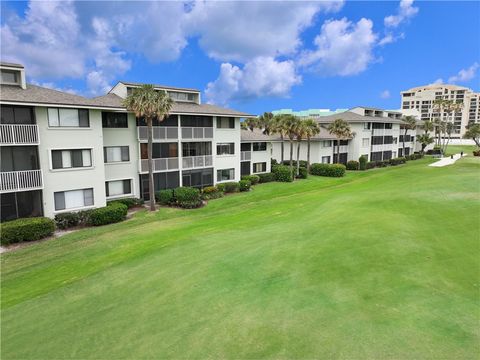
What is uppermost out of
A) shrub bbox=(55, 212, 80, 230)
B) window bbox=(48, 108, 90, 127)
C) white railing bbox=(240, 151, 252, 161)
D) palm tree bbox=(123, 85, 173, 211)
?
palm tree bbox=(123, 85, 173, 211)

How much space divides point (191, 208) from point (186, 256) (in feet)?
46.8

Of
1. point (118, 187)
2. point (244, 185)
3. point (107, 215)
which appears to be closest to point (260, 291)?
point (107, 215)

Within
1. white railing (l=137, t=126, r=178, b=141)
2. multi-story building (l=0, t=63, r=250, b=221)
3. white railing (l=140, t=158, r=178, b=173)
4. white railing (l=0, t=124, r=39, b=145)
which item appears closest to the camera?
→ white railing (l=0, t=124, r=39, b=145)

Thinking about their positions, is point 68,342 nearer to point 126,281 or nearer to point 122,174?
point 126,281

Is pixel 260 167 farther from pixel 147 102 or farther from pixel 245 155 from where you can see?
pixel 147 102

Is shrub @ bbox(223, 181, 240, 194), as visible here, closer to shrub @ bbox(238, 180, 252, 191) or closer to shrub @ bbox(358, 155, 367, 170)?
shrub @ bbox(238, 180, 252, 191)

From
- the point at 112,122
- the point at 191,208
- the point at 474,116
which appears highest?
the point at 474,116

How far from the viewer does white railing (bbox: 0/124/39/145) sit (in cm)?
2047

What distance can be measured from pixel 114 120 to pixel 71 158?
570 centimetres

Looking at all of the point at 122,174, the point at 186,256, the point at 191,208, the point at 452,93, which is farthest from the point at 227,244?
the point at 452,93

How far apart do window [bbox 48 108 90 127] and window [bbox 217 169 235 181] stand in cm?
1624

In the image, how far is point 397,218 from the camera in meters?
19.3

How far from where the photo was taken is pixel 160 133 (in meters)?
30.8

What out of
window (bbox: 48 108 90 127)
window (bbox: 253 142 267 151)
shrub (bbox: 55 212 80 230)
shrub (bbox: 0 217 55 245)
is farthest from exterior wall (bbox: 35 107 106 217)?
window (bbox: 253 142 267 151)
